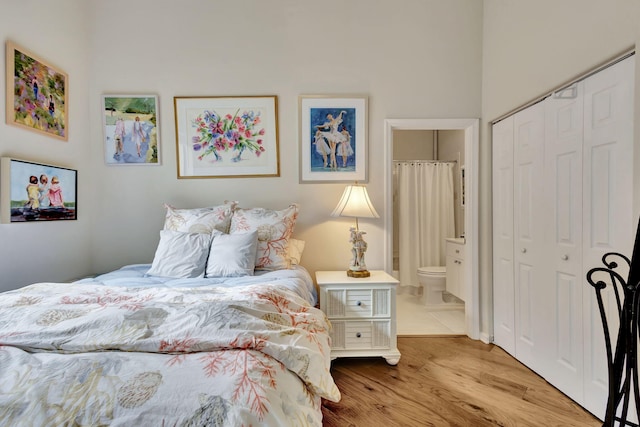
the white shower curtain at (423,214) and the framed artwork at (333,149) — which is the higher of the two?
the framed artwork at (333,149)

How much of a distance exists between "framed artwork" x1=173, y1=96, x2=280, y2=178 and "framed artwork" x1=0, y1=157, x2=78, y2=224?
81 cm

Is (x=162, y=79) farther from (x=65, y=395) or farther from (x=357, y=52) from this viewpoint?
(x=65, y=395)

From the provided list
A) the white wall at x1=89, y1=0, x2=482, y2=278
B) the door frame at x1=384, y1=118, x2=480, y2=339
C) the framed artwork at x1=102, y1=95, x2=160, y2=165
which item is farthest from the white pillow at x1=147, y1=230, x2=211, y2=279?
the door frame at x1=384, y1=118, x2=480, y2=339

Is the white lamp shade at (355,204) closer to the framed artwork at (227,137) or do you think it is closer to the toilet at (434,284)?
the framed artwork at (227,137)

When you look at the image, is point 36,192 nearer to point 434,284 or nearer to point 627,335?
point 627,335

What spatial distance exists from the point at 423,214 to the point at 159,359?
3.94m

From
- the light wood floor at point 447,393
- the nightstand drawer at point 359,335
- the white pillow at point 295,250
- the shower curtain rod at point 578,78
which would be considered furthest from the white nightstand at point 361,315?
the shower curtain rod at point 578,78

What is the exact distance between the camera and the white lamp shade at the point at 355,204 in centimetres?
267

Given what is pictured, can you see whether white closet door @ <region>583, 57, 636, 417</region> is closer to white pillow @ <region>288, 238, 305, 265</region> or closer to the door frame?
the door frame

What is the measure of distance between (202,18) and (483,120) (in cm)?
248

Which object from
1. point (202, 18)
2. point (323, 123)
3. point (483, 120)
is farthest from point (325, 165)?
point (202, 18)

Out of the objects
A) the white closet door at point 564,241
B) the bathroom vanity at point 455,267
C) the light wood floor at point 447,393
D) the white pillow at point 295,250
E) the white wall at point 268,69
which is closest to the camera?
the light wood floor at point 447,393

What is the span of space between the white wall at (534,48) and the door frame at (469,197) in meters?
0.05

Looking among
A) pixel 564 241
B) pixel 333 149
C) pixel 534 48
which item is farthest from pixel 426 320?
pixel 534 48
